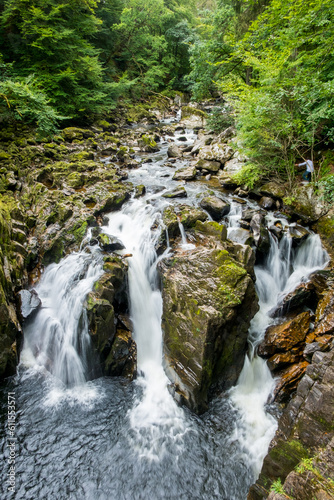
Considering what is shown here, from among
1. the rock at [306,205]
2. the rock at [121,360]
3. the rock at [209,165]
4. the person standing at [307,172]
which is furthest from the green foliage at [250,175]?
the rock at [121,360]

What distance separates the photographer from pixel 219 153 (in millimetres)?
13672

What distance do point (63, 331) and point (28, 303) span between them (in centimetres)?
127

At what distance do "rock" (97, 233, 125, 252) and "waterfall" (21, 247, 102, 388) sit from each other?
0.81 meters

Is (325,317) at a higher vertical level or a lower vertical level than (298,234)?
lower

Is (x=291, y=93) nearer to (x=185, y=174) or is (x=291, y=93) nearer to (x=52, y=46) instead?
(x=185, y=174)

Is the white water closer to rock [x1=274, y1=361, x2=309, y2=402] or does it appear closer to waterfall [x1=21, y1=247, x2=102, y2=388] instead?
waterfall [x1=21, y1=247, x2=102, y2=388]

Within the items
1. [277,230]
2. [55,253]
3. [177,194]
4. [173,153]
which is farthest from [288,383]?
[173,153]

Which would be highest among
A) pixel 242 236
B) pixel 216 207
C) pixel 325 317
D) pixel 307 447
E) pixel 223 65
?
pixel 223 65

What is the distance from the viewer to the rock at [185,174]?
12.6 m

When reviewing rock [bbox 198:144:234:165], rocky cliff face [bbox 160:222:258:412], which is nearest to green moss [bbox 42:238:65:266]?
rocky cliff face [bbox 160:222:258:412]

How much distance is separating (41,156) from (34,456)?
11.8 meters

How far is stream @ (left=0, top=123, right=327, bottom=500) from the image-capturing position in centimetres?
433

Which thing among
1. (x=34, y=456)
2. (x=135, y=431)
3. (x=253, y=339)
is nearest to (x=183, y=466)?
(x=135, y=431)

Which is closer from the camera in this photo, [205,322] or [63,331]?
[205,322]
